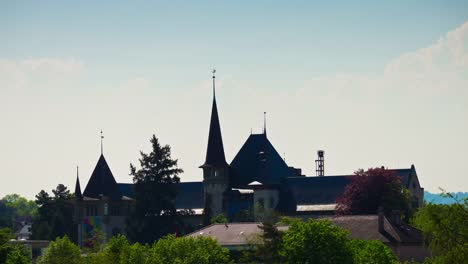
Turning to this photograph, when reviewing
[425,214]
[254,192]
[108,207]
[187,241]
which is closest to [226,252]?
[187,241]

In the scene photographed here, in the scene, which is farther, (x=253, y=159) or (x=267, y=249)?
(x=253, y=159)

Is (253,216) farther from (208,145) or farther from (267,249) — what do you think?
(267,249)

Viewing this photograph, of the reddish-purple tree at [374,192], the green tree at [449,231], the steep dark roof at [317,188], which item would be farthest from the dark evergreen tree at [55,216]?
the green tree at [449,231]

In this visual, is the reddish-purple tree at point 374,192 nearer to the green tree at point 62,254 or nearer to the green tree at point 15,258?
the green tree at point 62,254

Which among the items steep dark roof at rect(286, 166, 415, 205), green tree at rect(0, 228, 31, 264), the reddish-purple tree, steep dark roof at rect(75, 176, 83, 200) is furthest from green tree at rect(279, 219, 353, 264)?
steep dark roof at rect(75, 176, 83, 200)

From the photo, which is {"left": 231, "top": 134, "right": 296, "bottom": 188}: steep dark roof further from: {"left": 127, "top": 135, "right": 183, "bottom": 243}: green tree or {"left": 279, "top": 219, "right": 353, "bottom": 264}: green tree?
{"left": 279, "top": 219, "right": 353, "bottom": 264}: green tree

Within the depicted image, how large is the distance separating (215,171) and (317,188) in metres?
13.1

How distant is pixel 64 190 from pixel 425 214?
131044 mm

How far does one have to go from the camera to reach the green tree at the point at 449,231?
61031 millimetres

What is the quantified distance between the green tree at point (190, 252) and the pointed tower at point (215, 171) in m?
53.8

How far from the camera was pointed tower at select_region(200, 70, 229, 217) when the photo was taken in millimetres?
161000

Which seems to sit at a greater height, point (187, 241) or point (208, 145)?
point (208, 145)

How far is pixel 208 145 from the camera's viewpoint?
162 metres

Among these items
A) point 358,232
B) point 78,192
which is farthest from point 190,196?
point 358,232
